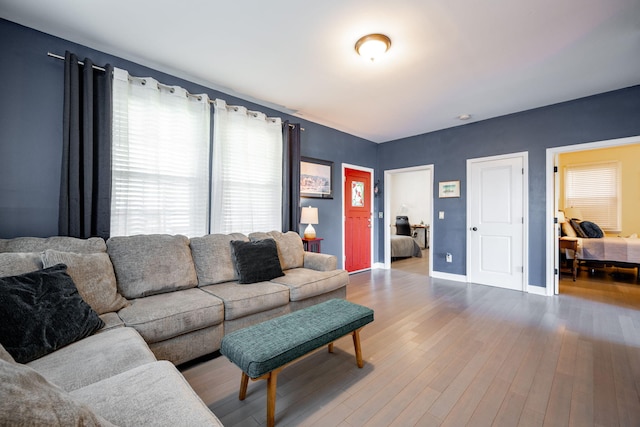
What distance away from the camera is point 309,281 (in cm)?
275

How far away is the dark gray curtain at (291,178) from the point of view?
3.83 m

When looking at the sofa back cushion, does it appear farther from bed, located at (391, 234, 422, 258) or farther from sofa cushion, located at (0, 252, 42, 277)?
bed, located at (391, 234, 422, 258)

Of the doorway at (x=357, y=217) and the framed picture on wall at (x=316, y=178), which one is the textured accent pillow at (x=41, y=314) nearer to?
the framed picture on wall at (x=316, y=178)

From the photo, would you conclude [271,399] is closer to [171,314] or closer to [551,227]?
[171,314]

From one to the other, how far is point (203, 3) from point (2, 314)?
2.23 metres

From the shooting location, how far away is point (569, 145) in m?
3.59

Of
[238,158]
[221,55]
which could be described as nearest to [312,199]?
[238,158]

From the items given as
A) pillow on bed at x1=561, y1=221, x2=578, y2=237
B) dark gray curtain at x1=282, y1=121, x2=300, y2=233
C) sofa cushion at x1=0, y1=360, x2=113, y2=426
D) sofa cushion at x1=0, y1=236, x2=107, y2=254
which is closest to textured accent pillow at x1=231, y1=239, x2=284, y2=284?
dark gray curtain at x1=282, y1=121, x2=300, y2=233

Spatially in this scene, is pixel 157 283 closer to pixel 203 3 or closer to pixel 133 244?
pixel 133 244

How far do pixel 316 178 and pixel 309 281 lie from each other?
211cm

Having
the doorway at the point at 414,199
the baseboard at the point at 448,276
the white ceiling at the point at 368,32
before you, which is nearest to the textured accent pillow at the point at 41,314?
the white ceiling at the point at 368,32

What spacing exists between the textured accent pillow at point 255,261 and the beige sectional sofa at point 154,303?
11mm

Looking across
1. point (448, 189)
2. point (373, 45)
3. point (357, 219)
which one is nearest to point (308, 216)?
point (357, 219)

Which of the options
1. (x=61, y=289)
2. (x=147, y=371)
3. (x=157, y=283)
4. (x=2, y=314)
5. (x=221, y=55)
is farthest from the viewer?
(x=221, y=55)
